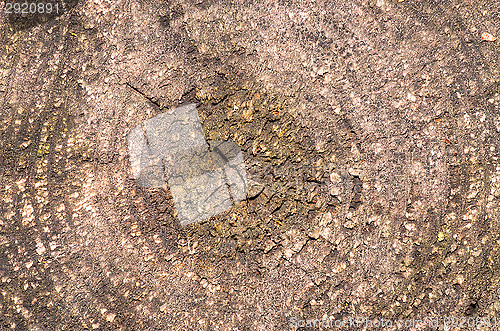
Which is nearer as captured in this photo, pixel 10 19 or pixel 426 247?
pixel 426 247

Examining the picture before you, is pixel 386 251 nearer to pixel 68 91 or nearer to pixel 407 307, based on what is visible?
pixel 407 307

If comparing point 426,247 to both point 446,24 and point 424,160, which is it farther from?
point 446,24

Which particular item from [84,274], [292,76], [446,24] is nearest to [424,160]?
[446,24]

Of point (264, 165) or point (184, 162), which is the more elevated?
point (264, 165)

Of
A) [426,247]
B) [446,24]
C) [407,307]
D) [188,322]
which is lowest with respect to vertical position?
[188,322]

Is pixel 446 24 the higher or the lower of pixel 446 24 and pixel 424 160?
the higher

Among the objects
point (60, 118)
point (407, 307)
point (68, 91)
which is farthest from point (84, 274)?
point (407, 307)
